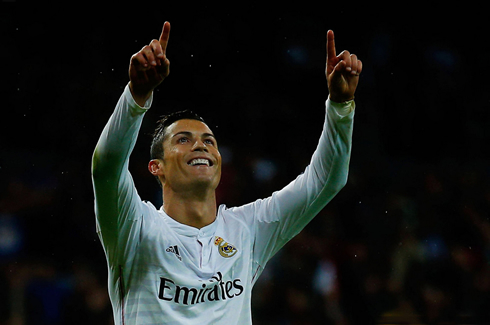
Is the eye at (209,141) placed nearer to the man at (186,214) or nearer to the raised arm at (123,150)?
the man at (186,214)

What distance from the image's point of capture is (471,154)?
874 cm

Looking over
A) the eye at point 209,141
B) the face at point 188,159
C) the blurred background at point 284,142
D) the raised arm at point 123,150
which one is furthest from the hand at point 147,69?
the blurred background at point 284,142

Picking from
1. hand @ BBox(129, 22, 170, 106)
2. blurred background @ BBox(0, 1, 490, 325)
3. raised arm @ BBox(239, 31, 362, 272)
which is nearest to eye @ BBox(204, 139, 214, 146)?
raised arm @ BBox(239, 31, 362, 272)

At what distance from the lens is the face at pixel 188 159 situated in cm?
342

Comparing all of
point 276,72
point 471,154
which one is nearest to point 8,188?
point 276,72

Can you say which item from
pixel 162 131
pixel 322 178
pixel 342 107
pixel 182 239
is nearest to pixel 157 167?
pixel 162 131

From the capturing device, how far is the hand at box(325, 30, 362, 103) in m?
3.03

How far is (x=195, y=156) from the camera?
3.46 m

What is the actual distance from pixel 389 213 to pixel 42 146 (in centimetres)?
439

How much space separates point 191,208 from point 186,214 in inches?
1.7

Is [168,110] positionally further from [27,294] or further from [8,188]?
[27,294]

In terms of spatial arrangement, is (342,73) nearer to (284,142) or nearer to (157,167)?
(157,167)

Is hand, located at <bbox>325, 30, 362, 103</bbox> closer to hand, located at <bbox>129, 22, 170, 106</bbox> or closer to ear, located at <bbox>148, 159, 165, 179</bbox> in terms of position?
hand, located at <bbox>129, 22, 170, 106</bbox>

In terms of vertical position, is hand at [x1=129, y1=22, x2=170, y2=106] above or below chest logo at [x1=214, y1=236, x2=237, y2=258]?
above
